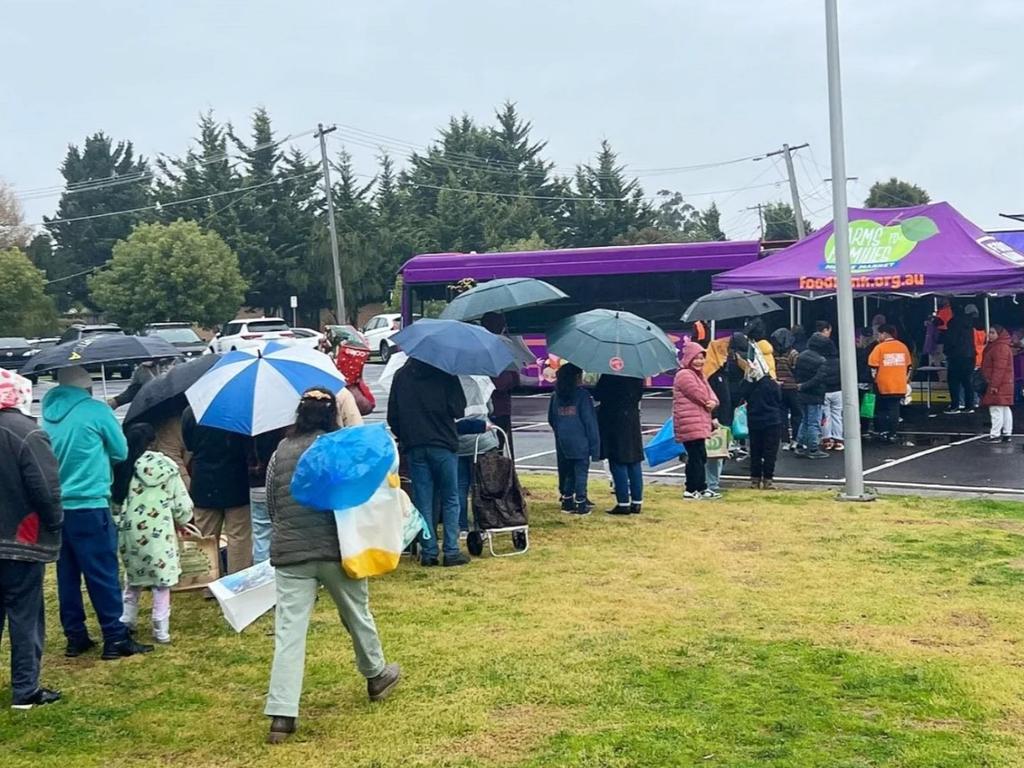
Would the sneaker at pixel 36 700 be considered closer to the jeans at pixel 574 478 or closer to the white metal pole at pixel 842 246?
the jeans at pixel 574 478

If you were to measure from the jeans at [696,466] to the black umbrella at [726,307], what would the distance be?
247cm

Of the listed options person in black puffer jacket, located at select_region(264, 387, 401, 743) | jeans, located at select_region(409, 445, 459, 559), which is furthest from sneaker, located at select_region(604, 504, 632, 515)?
person in black puffer jacket, located at select_region(264, 387, 401, 743)

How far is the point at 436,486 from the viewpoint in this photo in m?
8.57

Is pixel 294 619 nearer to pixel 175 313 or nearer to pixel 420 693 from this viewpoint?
pixel 420 693

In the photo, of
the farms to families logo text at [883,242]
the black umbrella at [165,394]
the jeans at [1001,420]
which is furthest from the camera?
the farms to families logo text at [883,242]

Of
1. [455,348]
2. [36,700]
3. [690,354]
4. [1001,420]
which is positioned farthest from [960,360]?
[36,700]

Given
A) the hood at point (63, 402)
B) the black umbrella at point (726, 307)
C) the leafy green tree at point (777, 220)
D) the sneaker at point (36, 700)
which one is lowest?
the sneaker at point (36, 700)

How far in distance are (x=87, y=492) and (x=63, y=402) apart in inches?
21.3

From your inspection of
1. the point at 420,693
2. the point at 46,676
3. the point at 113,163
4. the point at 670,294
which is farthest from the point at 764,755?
the point at 113,163

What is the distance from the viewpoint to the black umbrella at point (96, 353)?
622cm

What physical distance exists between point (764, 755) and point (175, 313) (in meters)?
44.2

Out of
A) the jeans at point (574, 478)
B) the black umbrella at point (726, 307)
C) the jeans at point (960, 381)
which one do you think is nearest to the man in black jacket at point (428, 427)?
the jeans at point (574, 478)

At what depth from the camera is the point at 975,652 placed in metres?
5.96

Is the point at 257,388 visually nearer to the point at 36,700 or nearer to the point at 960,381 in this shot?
the point at 36,700
